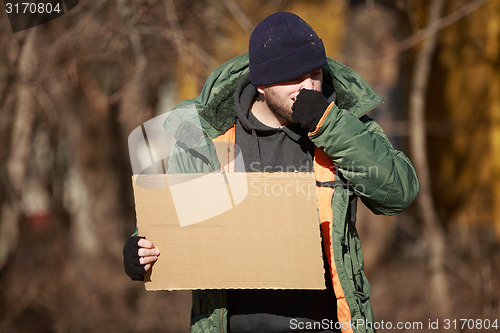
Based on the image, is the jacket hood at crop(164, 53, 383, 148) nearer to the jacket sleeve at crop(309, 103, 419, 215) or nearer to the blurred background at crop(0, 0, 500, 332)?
the jacket sleeve at crop(309, 103, 419, 215)

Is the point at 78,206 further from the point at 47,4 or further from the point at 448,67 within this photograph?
the point at 448,67

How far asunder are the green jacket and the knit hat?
225mm

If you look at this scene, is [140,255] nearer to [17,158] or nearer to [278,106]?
[278,106]

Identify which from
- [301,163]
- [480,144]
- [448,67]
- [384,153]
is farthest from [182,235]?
[448,67]

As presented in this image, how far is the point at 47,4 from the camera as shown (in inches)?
193

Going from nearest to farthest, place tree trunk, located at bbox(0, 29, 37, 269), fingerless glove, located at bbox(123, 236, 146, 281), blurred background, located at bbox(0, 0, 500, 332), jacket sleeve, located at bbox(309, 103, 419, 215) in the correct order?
jacket sleeve, located at bbox(309, 103, 419, 215)
fingerless glove, located at bbox(123, 236, 146, 281)
tree trunk, located at bbox(0, 29, 37, 269)
blurred background, located at bbox(0, 0, 500, 332)

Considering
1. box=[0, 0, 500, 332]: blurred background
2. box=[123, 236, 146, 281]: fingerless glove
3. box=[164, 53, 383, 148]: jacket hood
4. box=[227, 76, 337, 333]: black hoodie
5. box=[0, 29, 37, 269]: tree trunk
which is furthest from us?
box=[0, 0, 500, 332]: blurred background

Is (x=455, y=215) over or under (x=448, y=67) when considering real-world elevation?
under

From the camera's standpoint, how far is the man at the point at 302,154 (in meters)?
2.23

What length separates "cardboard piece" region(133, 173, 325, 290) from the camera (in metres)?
2.21

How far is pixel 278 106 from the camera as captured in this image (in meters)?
2.44

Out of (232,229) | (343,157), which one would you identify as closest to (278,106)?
(343,157)

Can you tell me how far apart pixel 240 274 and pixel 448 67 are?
6.93 m

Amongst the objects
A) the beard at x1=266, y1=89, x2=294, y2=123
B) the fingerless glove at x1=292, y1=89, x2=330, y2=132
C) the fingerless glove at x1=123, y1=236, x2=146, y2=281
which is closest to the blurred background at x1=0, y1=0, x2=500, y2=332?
the beard at x1=266, y1=89, x2=294, y2=123
